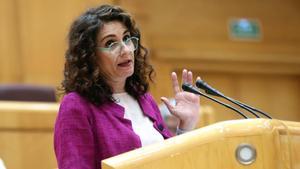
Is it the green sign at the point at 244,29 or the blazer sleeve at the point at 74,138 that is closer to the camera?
the blazer sleeve at the point at 74,138

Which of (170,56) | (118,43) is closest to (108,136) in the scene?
(118,43)

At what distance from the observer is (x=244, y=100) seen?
3.10 m

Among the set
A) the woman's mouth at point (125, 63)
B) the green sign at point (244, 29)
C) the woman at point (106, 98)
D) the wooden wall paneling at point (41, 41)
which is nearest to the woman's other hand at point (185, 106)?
the woman at point (106, 98)

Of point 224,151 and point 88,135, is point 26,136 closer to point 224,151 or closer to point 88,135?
point 88,135

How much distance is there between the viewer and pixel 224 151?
731mm

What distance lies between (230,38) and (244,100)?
0.33m

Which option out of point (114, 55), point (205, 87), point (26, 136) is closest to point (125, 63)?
point (114, 55)

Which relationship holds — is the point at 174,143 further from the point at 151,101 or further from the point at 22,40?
the point at 22,40

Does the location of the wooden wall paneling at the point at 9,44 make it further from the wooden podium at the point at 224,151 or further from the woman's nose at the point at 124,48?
the wooden podium at the point at 224,151

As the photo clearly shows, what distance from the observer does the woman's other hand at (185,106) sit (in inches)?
39.7

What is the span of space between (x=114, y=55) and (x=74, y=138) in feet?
0.50

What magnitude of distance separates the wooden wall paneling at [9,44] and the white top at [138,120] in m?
1.61

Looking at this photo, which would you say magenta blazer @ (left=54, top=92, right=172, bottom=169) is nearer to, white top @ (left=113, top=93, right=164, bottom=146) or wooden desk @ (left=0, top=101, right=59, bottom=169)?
white top @ (left=113, top=93, right=164, bottom=146)

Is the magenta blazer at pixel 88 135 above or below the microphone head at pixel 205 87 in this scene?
below
